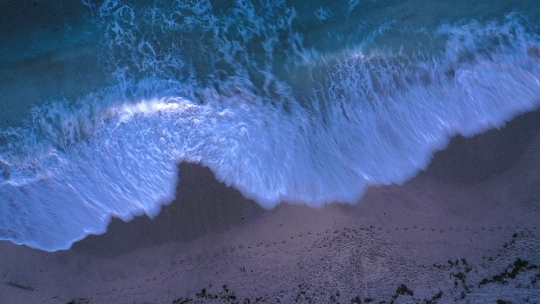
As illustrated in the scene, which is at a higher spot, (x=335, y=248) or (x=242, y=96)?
(x=242, y=96)

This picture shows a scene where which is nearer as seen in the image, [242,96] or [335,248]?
[335,248]

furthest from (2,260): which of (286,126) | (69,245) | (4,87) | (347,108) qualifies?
(347,108)

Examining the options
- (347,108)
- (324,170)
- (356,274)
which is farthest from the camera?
(347,108)

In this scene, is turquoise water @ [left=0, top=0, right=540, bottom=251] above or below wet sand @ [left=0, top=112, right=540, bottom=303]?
above

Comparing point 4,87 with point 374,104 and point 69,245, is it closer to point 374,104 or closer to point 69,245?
point 69,245

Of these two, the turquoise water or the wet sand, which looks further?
the turquoise water
